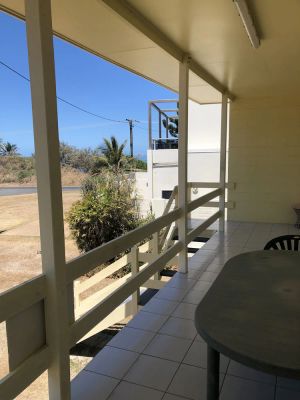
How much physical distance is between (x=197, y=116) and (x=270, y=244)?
6605mm

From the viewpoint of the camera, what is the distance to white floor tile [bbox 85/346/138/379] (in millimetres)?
2051

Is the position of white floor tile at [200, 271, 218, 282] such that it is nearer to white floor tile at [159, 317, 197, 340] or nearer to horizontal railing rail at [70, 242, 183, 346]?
horizontal railing rail at [70, 242, 183, 346]

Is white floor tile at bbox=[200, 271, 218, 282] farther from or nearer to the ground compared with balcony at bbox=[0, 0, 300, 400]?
nearer to the ground

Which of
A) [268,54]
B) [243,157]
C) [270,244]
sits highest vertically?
[268,54]

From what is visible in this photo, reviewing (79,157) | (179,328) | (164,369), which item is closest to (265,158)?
(179,328)

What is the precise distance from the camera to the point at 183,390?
74.5 inches

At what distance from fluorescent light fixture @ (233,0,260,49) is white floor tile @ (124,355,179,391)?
227 cm

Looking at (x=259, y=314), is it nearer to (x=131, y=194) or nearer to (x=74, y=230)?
(x=74, y=230)

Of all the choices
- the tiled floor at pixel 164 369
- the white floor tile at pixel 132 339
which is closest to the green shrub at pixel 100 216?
the tiled floor at pixel 164 369

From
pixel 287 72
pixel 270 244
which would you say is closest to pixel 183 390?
pixel 270 244

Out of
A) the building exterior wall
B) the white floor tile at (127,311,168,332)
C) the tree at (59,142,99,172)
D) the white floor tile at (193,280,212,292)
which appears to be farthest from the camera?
the tree at (59,142,99,172)

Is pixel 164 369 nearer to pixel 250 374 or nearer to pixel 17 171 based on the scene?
pixel 250 374

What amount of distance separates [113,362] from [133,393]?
0.31 m

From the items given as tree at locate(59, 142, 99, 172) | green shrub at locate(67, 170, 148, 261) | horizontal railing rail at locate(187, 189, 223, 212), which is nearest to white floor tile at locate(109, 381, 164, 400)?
horizontal railing rail at locate(187, 189, 223, 212)
